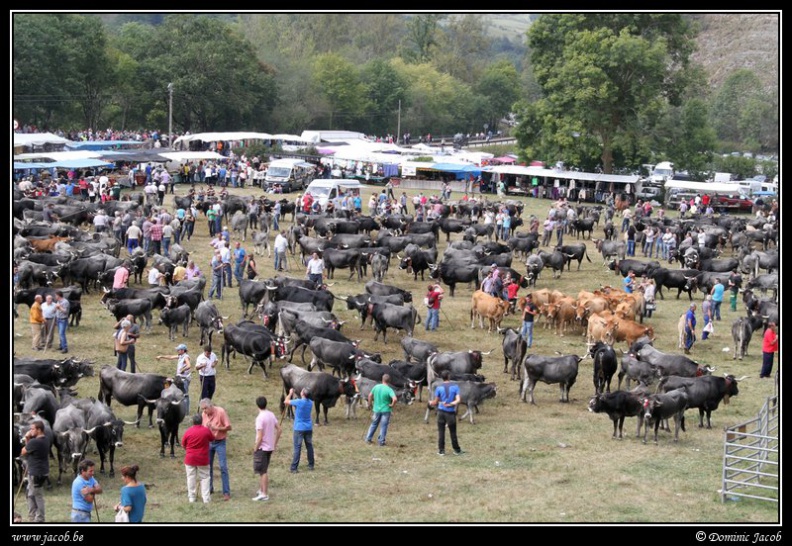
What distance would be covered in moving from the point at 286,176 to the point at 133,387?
37.3 m

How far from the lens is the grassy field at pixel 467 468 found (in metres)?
15.7

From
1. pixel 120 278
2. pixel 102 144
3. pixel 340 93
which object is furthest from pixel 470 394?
pixel 340 93

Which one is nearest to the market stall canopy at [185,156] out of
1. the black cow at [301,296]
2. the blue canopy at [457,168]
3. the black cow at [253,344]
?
the blue canopy at [457,168]

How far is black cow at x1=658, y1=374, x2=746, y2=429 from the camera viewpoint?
2095 centimetres

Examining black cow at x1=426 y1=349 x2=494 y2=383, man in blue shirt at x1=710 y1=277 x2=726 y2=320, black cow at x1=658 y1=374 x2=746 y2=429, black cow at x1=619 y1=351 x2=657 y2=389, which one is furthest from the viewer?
man in blue shirt at x1=710 y1=277 x2=726 y2=320

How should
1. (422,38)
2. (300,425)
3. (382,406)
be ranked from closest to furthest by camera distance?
1. (300,425)
2. (382,406)
3. (422,38)

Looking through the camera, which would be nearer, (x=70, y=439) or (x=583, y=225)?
(x=70, y=439)

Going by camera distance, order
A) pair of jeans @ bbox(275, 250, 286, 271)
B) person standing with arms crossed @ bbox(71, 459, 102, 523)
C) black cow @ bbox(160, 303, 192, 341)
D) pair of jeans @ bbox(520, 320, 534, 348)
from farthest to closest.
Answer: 1. pair of jeans @ bbox(275, 250, 286, 271)
2. pair of jeans @ bbox(520, 320, 534, 348)
3. black cow @ bbox(160, 303, 192, 341)
4. person standing with arms crossed @ bbox(71, 459, 102, 523)

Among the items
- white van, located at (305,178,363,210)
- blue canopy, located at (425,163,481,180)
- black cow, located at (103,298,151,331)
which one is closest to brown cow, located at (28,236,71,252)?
black cow, located at (103,298,151,331)

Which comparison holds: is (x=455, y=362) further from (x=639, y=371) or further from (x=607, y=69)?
(x=607, y=69)

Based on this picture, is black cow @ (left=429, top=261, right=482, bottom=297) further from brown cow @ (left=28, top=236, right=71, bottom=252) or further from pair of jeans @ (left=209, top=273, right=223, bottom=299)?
brown cow @ (left=28, top=236, right=71, bottom=252)

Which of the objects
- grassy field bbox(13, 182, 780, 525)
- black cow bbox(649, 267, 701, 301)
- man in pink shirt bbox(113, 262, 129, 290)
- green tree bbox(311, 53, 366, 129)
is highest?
green tree bbox(311, 53, 366, 129)

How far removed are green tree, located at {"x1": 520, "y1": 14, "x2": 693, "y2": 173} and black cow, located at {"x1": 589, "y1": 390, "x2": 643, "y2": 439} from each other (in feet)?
A: 137

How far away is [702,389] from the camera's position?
21.0 meters
